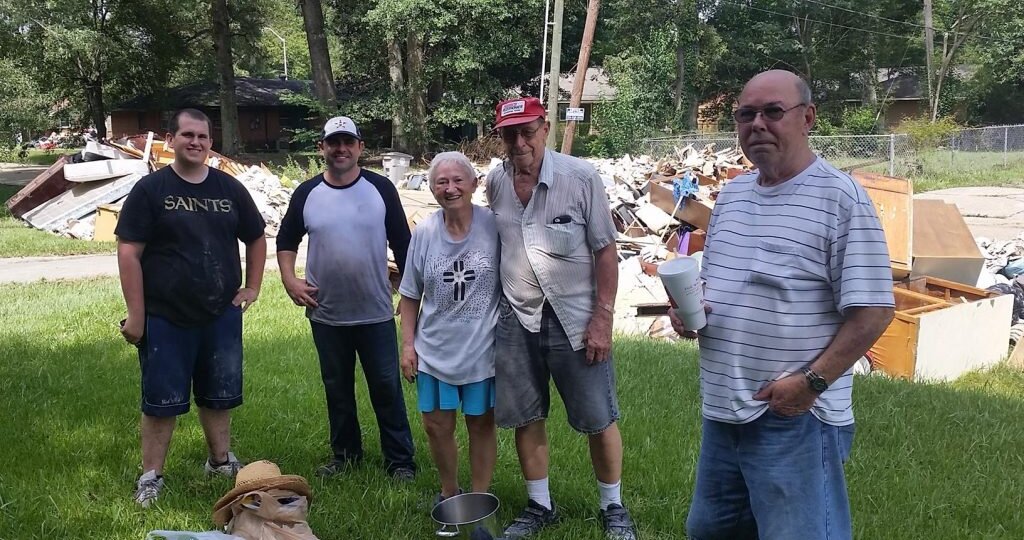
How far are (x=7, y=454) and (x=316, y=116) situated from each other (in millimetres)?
30494

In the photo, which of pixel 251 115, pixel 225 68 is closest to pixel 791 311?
pixel 225 68

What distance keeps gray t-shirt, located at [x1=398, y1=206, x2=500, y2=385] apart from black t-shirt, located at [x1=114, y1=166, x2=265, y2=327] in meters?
1.08

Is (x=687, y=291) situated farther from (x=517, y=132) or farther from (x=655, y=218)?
(x=655, y=218)

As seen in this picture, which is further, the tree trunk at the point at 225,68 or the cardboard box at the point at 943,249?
the tree trunk at the point at 225,68

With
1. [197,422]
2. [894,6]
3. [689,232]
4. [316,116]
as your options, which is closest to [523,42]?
[316,116]

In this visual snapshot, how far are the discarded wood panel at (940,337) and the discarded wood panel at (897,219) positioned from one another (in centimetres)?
65

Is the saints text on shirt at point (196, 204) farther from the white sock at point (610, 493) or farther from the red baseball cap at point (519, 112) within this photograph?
the white sock at point (610, 493)

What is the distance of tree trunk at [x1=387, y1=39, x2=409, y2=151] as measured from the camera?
31109mm

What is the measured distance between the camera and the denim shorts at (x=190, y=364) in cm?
367

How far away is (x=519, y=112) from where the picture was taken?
3.11 metres

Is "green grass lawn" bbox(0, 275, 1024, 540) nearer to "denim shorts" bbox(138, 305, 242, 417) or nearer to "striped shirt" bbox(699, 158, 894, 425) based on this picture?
"denim shorts" bbox(138, 305, 242, 417)

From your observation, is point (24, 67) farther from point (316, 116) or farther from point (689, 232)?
point (689, 232)

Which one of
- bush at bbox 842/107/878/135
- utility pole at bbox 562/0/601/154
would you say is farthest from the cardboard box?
bush at bbox 842/107/878/135

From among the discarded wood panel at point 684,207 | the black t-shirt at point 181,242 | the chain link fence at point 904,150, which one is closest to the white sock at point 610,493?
the black t-shirt at point 181,242
